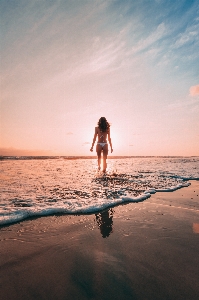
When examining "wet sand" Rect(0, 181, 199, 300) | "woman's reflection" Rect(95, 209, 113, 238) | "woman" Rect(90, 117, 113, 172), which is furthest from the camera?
"woman" Rect(90, 117, 113, 172)

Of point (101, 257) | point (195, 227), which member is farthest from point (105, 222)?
point (195, 227)

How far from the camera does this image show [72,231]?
7.54ft

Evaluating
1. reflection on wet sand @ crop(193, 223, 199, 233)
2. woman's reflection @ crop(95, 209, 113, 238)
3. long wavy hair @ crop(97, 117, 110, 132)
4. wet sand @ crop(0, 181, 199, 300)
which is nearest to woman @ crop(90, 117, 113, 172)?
long wavy hair @ crop(97, 117, 110, 132)

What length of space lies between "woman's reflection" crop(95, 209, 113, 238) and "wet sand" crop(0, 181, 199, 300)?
0.04 ft

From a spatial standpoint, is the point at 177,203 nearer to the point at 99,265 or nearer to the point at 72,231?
the point at 72,231

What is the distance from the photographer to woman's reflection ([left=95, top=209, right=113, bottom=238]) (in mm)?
2318

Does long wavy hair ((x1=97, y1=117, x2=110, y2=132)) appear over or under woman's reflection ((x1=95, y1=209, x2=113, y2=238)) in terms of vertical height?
over

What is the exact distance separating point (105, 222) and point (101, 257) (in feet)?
3.02

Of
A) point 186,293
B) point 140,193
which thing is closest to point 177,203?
point 140,193

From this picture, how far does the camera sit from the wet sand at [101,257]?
4.25ft

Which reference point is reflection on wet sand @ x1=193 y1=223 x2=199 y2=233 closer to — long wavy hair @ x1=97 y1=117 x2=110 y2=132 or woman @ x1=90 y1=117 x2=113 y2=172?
woman @ x1=90 y1=117 x2=113 y2=172

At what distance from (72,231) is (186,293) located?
1.39 meters

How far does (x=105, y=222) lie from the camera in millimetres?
2641

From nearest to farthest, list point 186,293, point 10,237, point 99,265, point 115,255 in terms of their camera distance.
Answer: point 186,293, point 99,265, point 115,255, point 10,237
